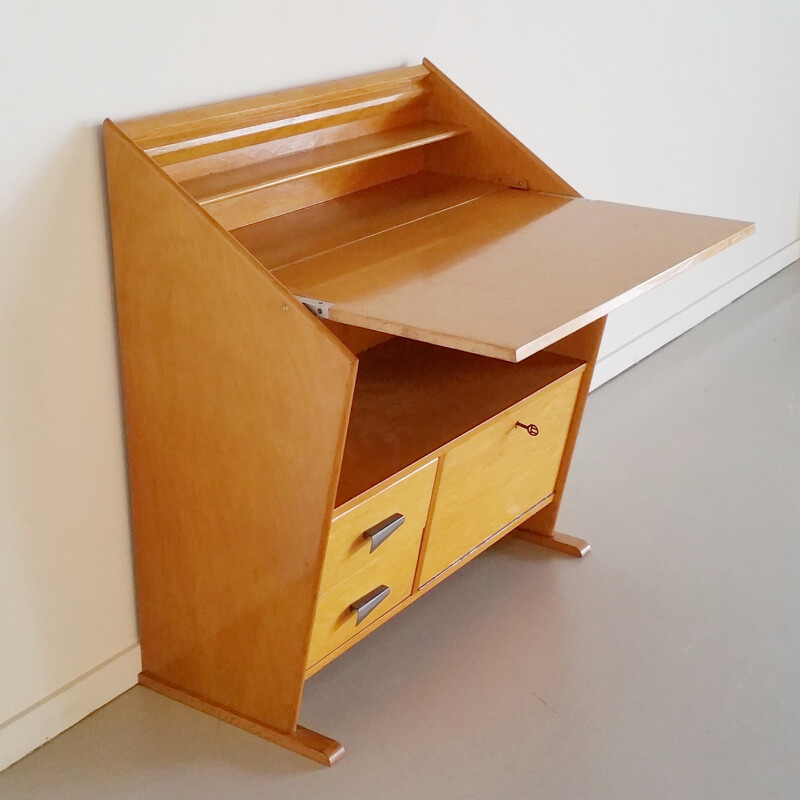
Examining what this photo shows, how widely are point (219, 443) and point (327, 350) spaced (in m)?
0.34

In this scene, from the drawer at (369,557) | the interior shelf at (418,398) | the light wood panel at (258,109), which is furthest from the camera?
the interior shelf at (418,398)

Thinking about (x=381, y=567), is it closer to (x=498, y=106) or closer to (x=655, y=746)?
(x=655, y=746)

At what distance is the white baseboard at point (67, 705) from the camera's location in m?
1.97

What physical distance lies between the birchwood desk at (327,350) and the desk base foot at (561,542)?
0.93 feet

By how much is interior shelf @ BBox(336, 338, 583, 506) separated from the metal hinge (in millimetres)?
338

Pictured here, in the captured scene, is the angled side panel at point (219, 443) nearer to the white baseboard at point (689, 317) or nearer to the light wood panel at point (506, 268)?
the light wood panel at point (506, 268)

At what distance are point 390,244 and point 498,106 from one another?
991mm

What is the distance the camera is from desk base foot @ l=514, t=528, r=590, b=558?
275 centimetres

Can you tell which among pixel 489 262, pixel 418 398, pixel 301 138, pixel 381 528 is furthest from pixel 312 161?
pixel 381 528

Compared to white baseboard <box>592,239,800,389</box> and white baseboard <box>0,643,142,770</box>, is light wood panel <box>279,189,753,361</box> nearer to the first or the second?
white baseboard <box>0,643,142,770</box>

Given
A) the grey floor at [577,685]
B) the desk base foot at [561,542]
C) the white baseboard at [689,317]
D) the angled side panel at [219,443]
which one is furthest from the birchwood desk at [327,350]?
the white baseboard at [689,317]

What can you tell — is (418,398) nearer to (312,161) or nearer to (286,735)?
(312,161)

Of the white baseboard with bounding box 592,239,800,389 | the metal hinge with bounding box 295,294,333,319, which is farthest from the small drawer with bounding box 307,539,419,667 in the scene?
the white baseboard with bounding box 592,239,800,389

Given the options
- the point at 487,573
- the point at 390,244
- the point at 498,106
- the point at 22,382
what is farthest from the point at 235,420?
the point at 498,106
